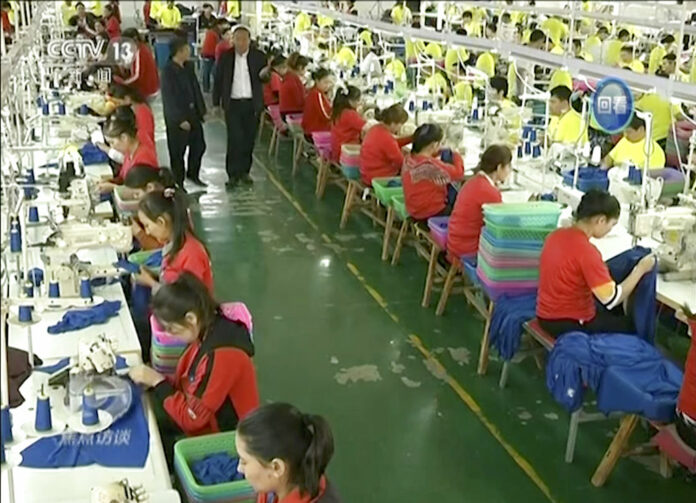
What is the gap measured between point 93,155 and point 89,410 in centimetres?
405

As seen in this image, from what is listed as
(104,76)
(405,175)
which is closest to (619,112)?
(405,175)

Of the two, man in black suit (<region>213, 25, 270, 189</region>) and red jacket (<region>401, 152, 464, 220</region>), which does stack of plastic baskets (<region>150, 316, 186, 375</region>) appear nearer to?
red jacket (<region>401, 152, 464, 220</region>)

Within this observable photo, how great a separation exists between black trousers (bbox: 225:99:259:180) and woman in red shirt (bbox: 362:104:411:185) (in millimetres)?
2119

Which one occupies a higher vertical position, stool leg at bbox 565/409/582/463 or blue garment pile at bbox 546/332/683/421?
blue garment pile at bbox 546/332/683/421

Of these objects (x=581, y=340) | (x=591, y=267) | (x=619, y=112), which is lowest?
(x=581, y=340)

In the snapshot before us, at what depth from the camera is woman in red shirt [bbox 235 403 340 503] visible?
7.11 ft

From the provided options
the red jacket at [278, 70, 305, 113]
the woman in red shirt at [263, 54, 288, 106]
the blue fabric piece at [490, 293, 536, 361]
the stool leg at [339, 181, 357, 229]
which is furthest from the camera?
the woman in red shirt at [263, 54, 288, 106]

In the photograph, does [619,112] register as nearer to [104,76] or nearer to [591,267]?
[591,267]

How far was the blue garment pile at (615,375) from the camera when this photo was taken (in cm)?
360

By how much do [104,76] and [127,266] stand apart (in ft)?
16.0

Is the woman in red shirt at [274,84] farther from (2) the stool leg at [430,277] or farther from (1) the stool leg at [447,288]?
(1) the stool leg at [447,288]

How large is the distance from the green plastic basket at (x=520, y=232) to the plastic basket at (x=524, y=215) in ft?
0.06

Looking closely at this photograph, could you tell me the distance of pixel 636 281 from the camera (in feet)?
13.4

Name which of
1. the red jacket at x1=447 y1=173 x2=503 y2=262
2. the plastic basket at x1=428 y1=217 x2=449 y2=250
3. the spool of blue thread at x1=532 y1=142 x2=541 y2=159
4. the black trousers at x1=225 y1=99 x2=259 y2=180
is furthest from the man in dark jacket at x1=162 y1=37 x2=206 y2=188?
the red jacket at x1=447 y1=173 x2=503 y2=262
